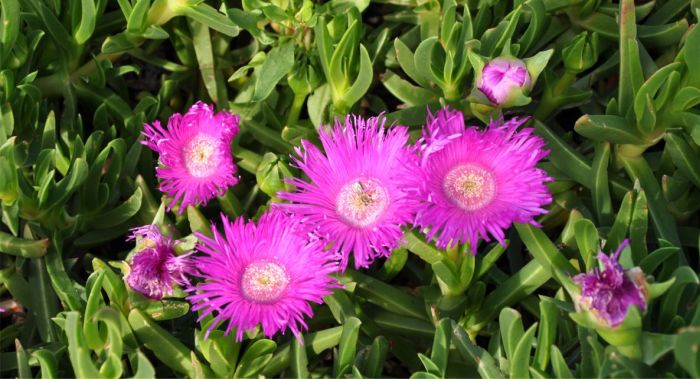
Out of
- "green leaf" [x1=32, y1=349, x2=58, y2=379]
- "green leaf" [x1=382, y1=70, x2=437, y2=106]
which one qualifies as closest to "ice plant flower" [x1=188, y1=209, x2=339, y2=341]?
"green leaf" [x1=32, y1=349, x2=58, y2=379]

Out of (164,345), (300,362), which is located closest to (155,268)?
(164,345)

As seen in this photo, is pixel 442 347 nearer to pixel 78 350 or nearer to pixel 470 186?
pixel 470 186

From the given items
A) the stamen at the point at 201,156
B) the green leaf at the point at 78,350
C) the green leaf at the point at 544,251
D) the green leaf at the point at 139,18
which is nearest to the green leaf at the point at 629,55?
the green leaf at the point at 544,251

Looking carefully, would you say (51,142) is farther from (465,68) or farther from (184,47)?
(465,68)

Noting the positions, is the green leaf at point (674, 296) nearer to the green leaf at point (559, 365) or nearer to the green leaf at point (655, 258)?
the green leaf at point (655, 258)

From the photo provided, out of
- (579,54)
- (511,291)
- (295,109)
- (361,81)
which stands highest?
(579,54)

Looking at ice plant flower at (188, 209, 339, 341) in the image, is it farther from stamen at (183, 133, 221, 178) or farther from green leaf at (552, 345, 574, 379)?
green leaf at (552, 345, 574, 379)
